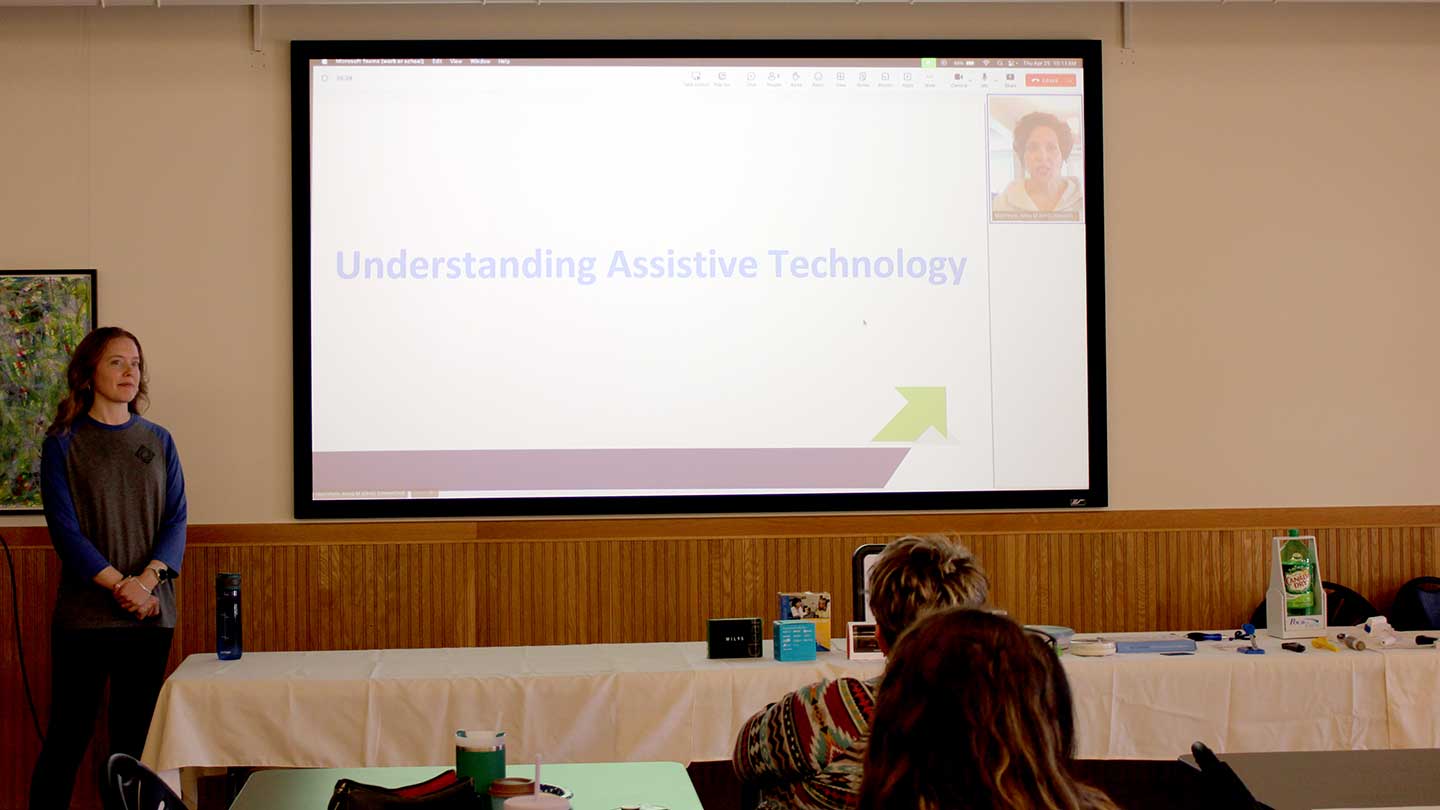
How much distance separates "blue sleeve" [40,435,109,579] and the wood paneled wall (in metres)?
0.59

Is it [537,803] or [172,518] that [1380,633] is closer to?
[537,803]

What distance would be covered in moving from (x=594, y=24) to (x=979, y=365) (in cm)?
192

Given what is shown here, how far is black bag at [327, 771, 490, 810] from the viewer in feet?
6.44

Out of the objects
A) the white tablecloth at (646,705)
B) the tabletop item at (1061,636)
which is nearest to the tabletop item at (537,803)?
the white tablecloth at (646,705)

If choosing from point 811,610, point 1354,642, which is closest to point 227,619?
point 811,610

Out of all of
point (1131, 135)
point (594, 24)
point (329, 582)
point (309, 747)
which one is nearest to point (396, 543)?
point (329, 582)

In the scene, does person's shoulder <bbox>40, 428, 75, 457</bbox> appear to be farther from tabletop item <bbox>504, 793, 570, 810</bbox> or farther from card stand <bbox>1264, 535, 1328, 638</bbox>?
card stand <bbox>1264, 535, 1328, 638</bbox>

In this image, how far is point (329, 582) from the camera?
446cm

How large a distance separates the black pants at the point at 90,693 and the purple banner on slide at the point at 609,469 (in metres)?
0.84

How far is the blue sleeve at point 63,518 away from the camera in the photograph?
12.6 ft

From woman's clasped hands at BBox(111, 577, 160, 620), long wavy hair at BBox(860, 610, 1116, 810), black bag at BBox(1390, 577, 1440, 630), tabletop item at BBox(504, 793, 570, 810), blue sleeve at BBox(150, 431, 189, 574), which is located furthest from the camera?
black bag at BBox(1390, 577, 1440, 630)

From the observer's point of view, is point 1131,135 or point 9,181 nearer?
point 9,181

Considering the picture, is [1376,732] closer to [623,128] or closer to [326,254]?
[623,128]

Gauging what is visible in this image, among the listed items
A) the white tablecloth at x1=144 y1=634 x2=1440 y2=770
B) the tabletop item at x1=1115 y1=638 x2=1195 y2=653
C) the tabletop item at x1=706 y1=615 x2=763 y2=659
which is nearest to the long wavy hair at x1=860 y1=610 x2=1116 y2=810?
the white tablecloth at x1=144 y1=634 x2=1440 y2=770
